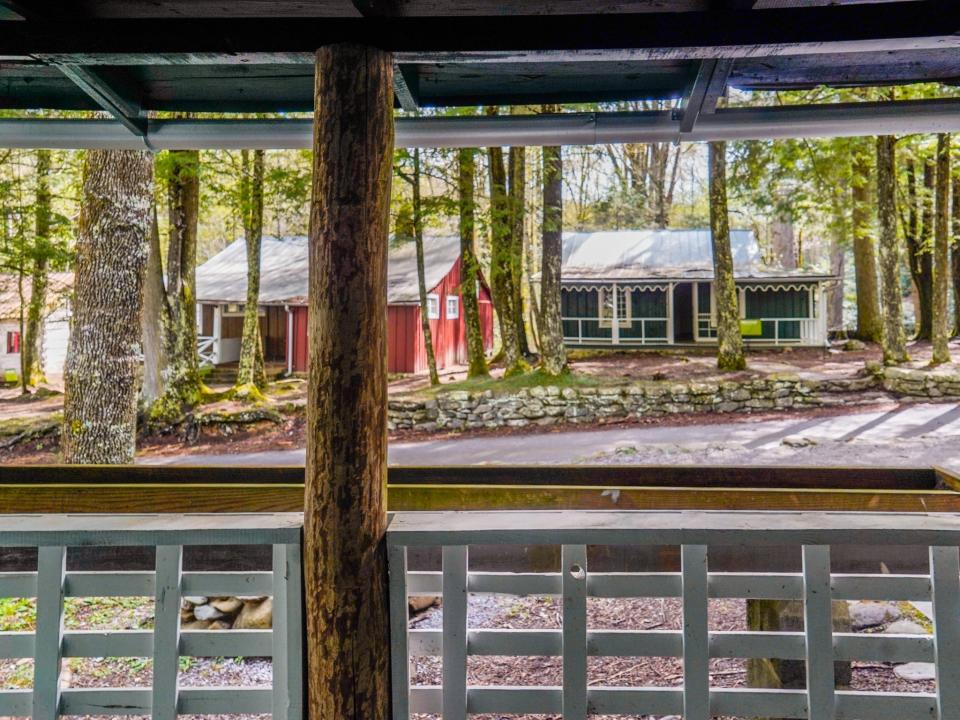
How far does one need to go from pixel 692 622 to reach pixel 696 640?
5 centimetres

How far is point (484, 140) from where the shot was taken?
10.3ft

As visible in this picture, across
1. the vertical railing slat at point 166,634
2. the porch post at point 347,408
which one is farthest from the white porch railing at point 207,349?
the porch post at point 347,408

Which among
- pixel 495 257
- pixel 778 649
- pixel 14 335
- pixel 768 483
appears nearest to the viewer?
pixel 778 649

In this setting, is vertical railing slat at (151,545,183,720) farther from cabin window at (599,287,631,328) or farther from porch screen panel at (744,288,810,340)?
porch screen panel at (744,288,810,340)

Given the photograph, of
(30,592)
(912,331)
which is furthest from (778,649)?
(912,331)

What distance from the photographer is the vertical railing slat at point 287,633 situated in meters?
1.96

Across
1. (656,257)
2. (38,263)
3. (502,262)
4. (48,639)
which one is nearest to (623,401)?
(502,262)

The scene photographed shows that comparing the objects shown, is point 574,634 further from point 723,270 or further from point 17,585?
point 723,270

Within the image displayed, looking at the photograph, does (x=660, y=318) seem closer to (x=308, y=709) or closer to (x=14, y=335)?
(x=308, y=709)

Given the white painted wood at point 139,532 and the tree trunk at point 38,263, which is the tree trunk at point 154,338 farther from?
the white painted wood at point 139,532

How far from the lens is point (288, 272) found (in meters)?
20.7

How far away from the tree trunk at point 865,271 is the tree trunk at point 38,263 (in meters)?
19.1

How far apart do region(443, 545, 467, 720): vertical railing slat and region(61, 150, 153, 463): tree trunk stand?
5.06 meters

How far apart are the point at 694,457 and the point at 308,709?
24.4 feet
